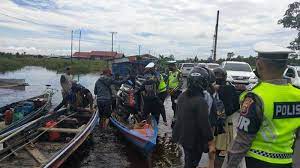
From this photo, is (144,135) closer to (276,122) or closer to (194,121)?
(194,121)

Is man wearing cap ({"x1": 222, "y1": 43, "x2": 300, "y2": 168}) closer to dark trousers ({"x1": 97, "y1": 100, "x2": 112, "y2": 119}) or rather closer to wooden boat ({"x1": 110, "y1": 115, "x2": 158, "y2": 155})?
wooden boat ({"x1": 110, "y1": 115, "x2": 158, "y2": 155})

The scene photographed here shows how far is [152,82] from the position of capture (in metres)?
10.5

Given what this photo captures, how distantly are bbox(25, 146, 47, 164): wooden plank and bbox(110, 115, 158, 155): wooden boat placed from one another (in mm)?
2365

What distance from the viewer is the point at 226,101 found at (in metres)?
6.60

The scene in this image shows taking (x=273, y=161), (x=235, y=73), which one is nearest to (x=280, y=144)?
(x=273, y=161)

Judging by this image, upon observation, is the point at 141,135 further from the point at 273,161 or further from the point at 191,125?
the point at 273,161

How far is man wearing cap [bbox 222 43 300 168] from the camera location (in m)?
2.69

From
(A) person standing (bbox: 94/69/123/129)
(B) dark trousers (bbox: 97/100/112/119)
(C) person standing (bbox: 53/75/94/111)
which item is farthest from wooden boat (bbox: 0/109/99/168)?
(C) person standing (bbox: 53/75/94/111)

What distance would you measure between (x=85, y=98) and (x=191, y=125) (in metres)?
8.70

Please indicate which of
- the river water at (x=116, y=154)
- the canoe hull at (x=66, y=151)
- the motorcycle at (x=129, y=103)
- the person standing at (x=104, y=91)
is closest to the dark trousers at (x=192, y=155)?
the canoe hull at (x=66, y=151)

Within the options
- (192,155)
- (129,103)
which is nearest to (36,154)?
(192,155)

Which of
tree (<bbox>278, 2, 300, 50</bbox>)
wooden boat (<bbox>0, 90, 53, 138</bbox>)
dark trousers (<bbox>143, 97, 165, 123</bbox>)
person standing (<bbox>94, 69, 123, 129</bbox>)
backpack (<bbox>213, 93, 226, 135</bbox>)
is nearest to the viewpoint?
backpack (<bbox>213, 93, 226, 135</bbox>)

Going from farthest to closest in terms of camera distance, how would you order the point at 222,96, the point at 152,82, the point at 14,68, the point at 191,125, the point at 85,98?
the point at 14,68, the point at 85,98, the point at 152,82, the point at 222,96, the point at 191,125

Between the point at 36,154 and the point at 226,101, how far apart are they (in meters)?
4.20
